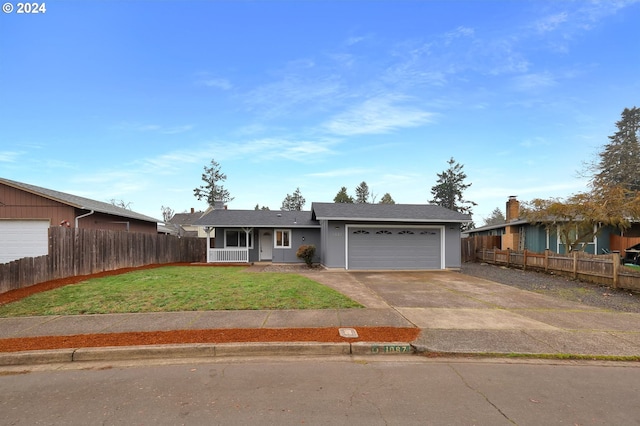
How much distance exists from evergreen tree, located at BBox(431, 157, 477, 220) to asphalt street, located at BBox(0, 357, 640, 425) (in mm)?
53179

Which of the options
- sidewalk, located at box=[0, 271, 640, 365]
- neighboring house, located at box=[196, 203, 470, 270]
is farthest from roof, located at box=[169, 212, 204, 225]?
sidewalk, located at box=[0, 271, 640, 365]

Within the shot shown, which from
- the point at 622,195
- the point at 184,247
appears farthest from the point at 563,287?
the point at 184,247

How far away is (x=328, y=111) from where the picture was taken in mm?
18188

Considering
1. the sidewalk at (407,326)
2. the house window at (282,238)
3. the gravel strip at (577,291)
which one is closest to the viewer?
the sidewalk at (407,326)

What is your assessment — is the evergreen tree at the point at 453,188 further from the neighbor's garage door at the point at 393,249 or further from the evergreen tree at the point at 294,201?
the neighbor's garage door at the point at 393,249

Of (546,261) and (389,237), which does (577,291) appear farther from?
(389,237)

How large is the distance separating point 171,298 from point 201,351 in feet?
14.1

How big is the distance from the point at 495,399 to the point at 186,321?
5.54 m

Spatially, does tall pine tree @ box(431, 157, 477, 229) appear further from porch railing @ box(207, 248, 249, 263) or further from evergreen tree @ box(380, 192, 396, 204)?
porch railing @ box(207, 248, 249, 263)

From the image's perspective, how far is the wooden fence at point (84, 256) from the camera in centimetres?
981

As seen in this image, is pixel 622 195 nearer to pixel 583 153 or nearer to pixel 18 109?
pixel 583 153

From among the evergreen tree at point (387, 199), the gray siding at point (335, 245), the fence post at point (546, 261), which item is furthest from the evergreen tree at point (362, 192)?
the fence post at point (546, 261)

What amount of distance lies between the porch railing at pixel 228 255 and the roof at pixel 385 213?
237 inches
